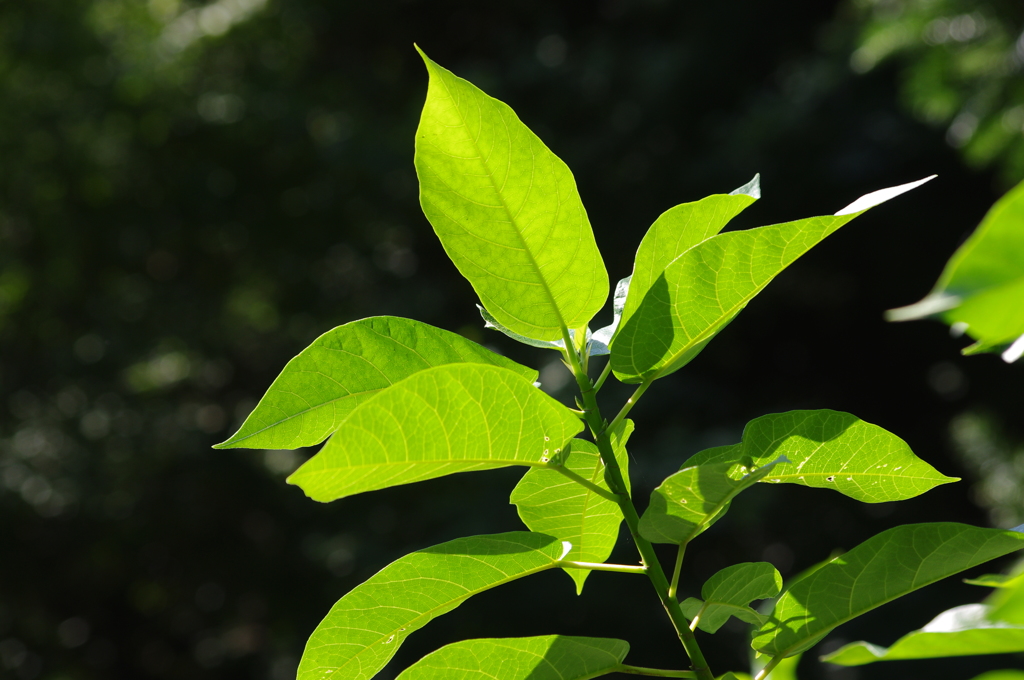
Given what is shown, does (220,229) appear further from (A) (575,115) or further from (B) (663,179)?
(B) (663,179)

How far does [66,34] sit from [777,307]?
12.1 ft

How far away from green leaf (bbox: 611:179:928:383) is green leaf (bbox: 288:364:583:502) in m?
0.06

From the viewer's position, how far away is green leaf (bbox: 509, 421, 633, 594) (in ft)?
1.22

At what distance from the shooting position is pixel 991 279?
5.7 inches

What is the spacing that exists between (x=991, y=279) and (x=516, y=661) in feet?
0.90

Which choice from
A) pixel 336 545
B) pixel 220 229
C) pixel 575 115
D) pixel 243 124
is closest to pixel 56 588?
pixel 336 545

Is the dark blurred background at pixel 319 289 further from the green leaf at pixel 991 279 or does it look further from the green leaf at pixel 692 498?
the green leaf at pixel 991 279

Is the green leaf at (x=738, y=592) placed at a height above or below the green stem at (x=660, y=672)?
above

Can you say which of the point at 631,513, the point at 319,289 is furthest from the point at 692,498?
the point at 319,289

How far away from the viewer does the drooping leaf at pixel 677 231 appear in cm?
36

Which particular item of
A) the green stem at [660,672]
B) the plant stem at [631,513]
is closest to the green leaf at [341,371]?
the plant stem at [631,513]

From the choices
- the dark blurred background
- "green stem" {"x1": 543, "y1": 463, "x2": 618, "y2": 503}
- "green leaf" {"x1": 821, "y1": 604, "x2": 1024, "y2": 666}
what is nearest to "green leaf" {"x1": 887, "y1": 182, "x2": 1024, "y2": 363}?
"green leaf" {"x1": 821, "y1": 604, "x2": 1024, "y2": 666}

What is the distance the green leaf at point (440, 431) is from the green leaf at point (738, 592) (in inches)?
4.5

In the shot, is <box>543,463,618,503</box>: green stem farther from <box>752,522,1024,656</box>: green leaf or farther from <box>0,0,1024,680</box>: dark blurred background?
<box>0,0,1024,680</box>: dark blurred background
